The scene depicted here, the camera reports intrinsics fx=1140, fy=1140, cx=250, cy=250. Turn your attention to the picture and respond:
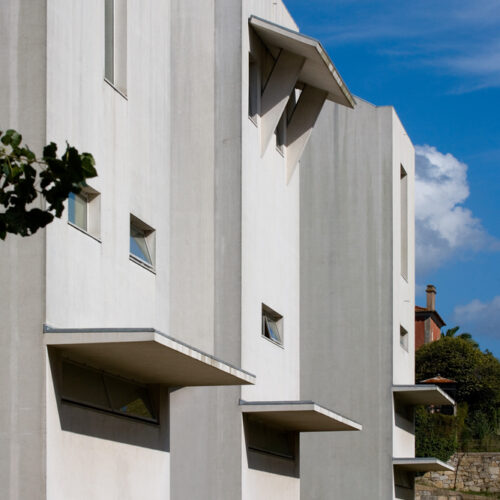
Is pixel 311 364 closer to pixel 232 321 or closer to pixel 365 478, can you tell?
pixel 365 478

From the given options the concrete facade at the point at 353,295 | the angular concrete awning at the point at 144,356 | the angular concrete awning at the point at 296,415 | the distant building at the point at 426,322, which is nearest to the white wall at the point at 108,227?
the angular concrete awning at the point at 144,356

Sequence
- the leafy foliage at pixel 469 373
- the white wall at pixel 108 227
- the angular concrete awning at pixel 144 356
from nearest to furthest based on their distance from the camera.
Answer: the angular concrete awning at pixel 144 356 → the white wall at pixel 108 227 → the leafy foliage at pixel 469 373

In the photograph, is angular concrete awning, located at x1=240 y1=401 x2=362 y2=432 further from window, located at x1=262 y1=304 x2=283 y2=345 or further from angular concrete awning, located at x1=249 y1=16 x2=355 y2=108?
angular concrete awning, located at x1=249 y1=16 x2=355 y2=108

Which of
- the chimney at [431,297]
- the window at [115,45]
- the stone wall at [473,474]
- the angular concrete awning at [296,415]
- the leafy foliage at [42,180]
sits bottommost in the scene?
the stone wall at [473,474]

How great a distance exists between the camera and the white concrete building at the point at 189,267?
476 inches

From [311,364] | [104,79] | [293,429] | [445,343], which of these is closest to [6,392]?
[104,79]

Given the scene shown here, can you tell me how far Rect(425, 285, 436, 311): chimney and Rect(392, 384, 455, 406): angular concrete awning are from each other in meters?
47.9

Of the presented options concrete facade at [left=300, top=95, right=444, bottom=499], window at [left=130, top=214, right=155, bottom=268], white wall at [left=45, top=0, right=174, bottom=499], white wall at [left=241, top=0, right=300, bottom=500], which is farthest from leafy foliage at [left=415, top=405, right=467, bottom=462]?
window at [left=130, top=214, right=155, bottom=268]

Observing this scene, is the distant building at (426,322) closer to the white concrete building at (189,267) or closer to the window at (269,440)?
the white concrete building at (189,267)

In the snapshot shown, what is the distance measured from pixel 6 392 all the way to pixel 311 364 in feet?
62.9

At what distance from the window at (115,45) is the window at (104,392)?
12.7 feet

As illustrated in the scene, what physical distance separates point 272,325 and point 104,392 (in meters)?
8.35

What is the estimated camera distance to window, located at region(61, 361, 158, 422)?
12891 millimetres

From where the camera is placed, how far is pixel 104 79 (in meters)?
14.2
